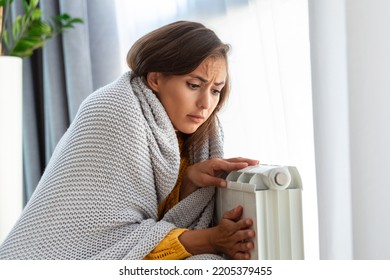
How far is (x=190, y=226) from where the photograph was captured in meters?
1.36

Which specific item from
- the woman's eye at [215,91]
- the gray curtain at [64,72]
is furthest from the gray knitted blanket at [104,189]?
the gray curtain at [64,72]

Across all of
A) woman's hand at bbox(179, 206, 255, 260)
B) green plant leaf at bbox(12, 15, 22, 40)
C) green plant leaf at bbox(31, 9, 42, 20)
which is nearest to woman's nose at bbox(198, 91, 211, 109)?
woman's hand at bbox(179, 206, 255, 260)

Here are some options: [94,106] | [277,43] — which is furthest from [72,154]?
[277,43]

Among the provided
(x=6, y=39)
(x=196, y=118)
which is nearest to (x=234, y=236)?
(x=196, y=118)

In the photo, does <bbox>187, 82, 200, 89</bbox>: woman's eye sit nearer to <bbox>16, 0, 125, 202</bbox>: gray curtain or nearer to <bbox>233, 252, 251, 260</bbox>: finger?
<bbox>233, 252, 251, 260</bbox>: finger

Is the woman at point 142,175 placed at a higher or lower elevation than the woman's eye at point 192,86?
lower

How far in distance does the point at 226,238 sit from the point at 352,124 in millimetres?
391

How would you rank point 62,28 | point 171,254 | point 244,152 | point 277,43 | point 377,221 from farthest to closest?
1. point 62,28
2. point 244,152
3. point 277,43
4. point 377,221
5. point 171,254

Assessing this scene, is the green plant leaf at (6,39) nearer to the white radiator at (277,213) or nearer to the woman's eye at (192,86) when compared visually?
the woman's eye at (192,86)

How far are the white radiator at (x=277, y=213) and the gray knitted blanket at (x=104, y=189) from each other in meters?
0.15

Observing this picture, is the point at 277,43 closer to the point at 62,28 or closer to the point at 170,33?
the point at 170,33

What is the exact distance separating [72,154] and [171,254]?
28 cm

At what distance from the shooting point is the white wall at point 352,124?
1.30 meters
